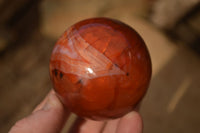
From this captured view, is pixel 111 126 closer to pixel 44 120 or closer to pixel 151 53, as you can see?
pixel 44 120

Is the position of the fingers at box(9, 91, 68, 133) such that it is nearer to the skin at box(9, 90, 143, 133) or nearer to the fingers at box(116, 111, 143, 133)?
the skin at box(9, 90, 143, 133)

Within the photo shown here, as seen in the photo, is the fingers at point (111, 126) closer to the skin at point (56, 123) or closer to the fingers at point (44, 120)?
the skin at point (56, 123)

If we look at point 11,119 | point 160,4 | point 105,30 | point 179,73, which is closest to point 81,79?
point 105,30

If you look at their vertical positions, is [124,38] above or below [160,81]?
above

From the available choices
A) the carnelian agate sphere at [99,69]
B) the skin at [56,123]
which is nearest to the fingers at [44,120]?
the skin at [56,123]

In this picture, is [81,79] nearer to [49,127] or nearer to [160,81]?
[49,127]

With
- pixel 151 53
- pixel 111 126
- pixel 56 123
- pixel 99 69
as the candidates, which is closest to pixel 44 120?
pixel 56 123
